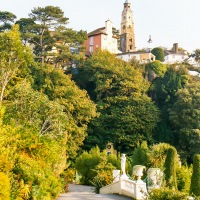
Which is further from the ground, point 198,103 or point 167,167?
point 198,103

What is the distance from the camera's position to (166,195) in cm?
1304

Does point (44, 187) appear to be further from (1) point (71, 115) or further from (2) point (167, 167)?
(1) point (71, 115)

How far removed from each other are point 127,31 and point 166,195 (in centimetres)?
5899

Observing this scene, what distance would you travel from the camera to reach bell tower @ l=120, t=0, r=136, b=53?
6900cm

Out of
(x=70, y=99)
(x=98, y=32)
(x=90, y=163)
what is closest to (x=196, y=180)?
(x=90, y=163)

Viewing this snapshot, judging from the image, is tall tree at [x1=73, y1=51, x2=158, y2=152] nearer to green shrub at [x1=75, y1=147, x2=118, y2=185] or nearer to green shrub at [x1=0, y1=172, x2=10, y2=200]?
green shrub at [x1=75, y1=147, x2=118, y2=185]

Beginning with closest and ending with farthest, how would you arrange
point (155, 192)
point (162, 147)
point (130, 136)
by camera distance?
point (155, 192) < point (162, 147) < point (130, 136)

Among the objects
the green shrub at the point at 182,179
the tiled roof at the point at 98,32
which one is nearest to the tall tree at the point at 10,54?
the green shrub at the point at 182,179

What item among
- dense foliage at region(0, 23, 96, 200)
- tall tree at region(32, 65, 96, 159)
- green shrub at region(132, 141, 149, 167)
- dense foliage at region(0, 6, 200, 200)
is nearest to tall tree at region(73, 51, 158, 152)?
dense foliage at region(0, 6, 200, 200)

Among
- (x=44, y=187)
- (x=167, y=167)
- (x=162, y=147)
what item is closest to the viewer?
(x=44, y=187)

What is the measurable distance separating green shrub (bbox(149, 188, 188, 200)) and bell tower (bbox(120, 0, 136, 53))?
55977 mm

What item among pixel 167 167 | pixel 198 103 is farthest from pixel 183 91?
pixel 167 167

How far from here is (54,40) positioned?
155 feet

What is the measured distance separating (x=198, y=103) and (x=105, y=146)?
11.5 meters
